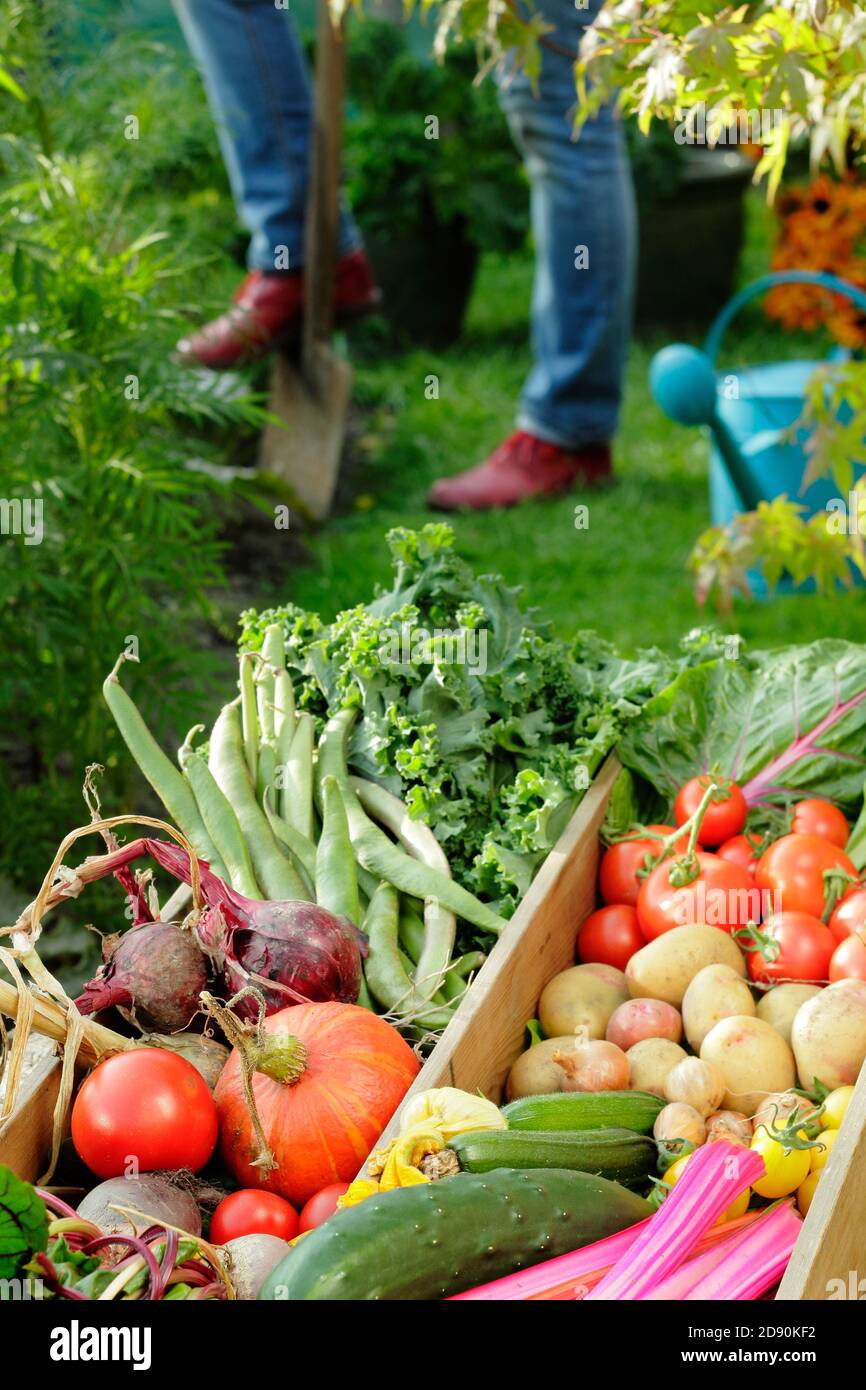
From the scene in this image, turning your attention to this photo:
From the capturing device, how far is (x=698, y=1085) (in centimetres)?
188

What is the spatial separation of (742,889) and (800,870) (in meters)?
0.09

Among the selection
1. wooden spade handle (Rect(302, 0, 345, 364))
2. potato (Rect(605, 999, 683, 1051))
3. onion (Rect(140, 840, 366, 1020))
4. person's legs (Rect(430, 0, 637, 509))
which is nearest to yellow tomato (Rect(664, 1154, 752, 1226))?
potato (Rect(605, 999, 683, 1051))

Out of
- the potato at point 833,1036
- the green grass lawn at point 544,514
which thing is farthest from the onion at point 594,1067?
the green grass lawn at point 544,514

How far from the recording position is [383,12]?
7402 millimetres

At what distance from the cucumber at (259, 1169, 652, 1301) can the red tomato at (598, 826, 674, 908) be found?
71cm

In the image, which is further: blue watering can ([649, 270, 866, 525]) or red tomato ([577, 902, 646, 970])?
blue watering can ([649, 270, 866, 525])

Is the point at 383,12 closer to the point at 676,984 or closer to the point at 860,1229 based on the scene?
the point at 676,984

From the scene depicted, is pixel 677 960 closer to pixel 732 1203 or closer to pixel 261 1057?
pixel 732 1203

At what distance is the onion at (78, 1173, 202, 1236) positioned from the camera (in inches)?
64.1

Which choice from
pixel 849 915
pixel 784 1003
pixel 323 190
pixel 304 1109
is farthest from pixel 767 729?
pixel 323 190

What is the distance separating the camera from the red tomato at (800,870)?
217 cm

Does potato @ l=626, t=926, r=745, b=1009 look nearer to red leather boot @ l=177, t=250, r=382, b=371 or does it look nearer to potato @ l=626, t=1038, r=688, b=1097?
potato @ l=626, t=1038, r=688, b=1097

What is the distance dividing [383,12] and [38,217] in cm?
468

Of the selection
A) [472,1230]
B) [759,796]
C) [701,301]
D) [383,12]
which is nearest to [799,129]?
[759,796]
